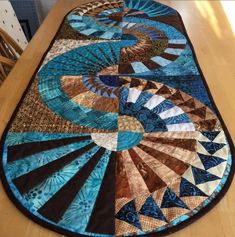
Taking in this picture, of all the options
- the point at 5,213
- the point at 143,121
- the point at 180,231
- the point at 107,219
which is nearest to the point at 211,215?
the point at 180,231

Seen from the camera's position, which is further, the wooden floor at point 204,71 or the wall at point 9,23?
the wall at point 9,23

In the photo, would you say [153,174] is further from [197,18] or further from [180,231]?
[197,18]

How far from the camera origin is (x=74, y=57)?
1.34 meters

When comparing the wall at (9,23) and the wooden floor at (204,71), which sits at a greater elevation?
the wall at (9,23)

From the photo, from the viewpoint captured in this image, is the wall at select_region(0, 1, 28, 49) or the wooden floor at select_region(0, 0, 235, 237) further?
the wall at select_region(0, 1, 28, 49)

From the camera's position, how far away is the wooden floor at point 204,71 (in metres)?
0.71

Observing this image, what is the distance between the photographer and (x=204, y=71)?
1.26 meters

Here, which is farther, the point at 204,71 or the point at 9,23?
the point at 9,23

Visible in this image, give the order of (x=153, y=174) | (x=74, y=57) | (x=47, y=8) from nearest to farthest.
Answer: (x=153, y=174), (x=74, y=57), (x=47, y=8)

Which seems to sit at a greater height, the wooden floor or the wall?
the wall

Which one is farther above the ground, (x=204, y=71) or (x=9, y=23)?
(x=9, y=23)

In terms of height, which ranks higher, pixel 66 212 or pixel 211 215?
pixel 66 212

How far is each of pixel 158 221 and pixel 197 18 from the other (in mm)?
1360

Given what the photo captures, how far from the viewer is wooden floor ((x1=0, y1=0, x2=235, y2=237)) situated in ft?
2.34
